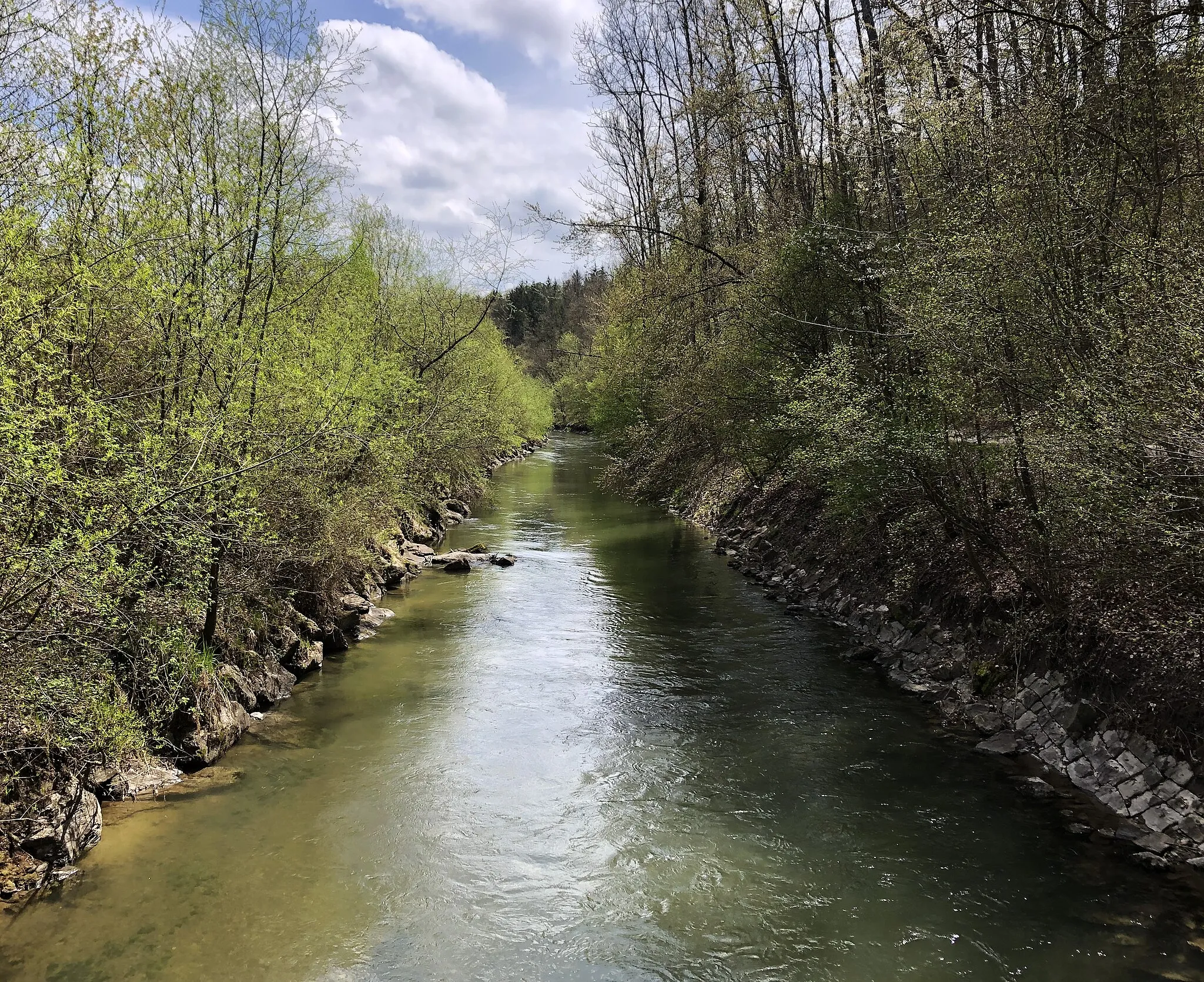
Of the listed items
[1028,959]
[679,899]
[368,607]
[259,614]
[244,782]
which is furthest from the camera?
[368,607]

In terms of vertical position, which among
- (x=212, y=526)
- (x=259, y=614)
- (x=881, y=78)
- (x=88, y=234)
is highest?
A: (x=881, y=78)

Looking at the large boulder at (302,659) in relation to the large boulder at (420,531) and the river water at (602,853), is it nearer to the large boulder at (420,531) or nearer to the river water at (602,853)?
the river water at (602,853)

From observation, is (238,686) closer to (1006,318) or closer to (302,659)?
(302,659)

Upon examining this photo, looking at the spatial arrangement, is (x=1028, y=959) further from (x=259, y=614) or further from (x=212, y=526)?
(x=259, y=614)

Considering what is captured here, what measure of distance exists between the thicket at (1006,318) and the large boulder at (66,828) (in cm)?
928

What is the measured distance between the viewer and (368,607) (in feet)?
44.0

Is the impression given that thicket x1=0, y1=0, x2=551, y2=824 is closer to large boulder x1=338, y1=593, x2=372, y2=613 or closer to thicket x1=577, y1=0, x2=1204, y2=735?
large boulder x1=338, y1=593, x2=372, y2=613

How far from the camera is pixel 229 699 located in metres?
9.01

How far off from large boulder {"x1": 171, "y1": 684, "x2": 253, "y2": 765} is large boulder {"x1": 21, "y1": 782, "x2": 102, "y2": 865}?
1303mm

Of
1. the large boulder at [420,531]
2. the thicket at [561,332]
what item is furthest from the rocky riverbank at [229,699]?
the thicket at [561,332]

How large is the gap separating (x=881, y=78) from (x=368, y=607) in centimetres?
1254

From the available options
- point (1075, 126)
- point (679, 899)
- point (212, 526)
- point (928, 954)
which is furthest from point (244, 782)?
point (1075, 126)

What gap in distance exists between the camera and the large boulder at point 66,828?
19.9ft

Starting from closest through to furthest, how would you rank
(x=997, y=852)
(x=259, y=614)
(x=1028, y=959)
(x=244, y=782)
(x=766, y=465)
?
(x=1028, y=959), (x=997, y=852), (x=244, y=782), (x=259, y=614), (x=766, y=465)
